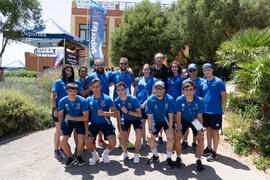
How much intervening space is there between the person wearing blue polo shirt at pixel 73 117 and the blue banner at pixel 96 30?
398 inches

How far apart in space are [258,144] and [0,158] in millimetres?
5500

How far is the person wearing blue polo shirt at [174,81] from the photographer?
5.00m

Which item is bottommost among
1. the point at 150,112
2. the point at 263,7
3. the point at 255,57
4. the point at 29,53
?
the point at 150,112

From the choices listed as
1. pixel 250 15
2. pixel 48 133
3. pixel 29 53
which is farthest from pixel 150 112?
pixel 29 53

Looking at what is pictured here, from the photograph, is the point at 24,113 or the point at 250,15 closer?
the point at 24,113

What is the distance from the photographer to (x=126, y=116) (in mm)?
4371

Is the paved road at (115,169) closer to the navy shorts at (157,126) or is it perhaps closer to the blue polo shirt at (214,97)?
the navy shorts at (157,126)

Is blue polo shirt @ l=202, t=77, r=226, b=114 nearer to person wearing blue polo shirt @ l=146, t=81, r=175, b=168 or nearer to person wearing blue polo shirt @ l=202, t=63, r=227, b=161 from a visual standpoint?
person wearing blue polo shirt @ l=202, t=63, r=227, b=161

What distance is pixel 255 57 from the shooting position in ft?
16.9

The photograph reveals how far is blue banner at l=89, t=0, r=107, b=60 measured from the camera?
46.2 feet

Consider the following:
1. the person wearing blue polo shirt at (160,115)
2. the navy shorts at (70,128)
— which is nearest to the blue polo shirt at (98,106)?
the navy shorts at (70,128)

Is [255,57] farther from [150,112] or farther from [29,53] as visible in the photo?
[29,53]

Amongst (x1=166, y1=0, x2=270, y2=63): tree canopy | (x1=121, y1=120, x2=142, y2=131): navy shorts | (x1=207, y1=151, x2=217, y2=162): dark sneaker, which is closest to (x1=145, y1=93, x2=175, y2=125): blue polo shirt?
(x1=121, y1=120, x2=142, y2=131): navy shorts

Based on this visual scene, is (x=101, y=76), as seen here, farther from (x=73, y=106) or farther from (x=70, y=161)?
(x=70, y=161)
